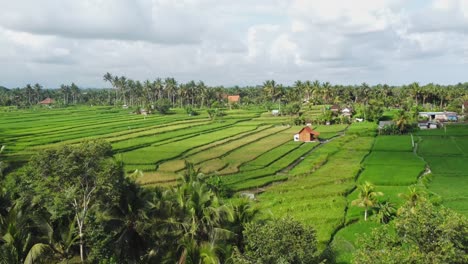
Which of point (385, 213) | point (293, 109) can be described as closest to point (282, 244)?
point (385, 213)

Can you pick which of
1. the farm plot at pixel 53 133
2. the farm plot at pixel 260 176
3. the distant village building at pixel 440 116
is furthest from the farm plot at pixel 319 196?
the distant village building at pixel 440 116

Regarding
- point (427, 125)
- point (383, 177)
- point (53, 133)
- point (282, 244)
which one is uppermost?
point (282, 244)

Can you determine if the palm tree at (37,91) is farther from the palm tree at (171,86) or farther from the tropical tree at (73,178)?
the tropical tree at (73,178)

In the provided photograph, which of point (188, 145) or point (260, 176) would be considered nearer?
point (260, 176)

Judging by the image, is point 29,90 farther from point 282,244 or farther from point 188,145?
point 282,244

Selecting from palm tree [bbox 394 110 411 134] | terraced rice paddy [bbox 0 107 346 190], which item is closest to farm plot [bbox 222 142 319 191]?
terraced rice paddy [bbox 0 107 346 190]

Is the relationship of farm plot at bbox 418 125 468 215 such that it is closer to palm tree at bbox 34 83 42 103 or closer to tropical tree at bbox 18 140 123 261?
tropical tree at bbox 18 140 123 261

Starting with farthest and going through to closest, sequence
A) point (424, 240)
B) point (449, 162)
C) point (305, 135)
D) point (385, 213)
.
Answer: point (305, 135), point (449, 162), point (385, 213), point (424, 240)

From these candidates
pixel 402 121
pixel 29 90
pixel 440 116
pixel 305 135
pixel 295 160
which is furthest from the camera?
pixel 29 90
